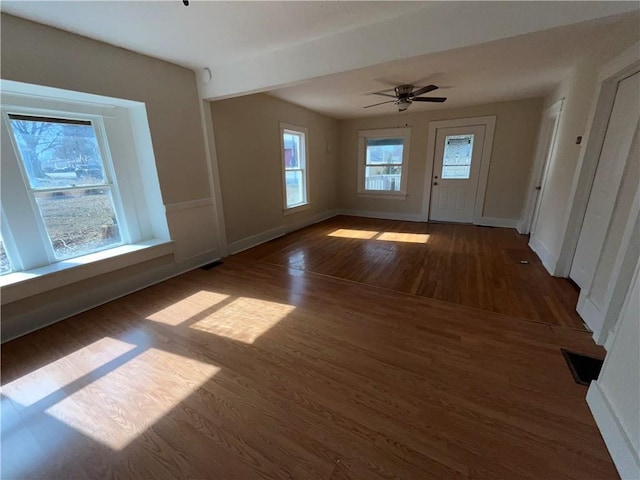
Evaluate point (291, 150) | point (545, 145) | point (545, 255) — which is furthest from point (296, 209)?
point (545, 145)

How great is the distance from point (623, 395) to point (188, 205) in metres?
3.88

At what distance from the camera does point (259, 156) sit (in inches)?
166

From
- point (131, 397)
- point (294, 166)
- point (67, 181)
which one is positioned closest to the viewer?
point (131, 397)

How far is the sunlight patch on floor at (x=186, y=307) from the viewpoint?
7.51ft

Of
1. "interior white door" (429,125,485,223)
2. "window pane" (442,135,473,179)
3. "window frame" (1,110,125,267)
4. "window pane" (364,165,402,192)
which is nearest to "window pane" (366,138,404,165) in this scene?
"window pane" (364,165,402,192)

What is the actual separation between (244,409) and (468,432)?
1170 mm

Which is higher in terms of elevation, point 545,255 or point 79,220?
point 79,220

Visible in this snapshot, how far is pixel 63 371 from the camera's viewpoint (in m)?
1.73

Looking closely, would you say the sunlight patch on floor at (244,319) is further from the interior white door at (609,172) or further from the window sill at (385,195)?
the window sill at (385,195)

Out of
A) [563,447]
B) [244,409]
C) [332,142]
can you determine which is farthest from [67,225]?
[332,142]

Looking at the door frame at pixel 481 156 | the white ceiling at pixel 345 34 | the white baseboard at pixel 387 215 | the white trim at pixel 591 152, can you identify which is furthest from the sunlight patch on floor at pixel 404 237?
the white ceiling at pixel 345 34

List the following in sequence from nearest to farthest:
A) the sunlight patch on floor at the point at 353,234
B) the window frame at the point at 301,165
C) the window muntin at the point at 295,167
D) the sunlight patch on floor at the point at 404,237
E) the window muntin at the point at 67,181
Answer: the window muntin at the point at 67,181, the sunlight patch on floor at the point at 404,237, the window frame at the point at 301,165, the sunlight patch on floor at the point at 353,234, the window muntin at the point at 295,167

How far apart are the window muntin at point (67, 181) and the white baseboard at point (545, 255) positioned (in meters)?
5.04

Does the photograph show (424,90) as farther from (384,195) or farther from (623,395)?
(623,395)
